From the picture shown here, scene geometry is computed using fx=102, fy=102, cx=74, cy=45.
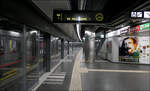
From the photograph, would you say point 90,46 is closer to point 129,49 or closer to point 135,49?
point 129,49

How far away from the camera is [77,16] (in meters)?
3.44

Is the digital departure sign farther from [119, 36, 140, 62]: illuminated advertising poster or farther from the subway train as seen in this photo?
[119, 36, 140, 62]: illuminated advertising poster

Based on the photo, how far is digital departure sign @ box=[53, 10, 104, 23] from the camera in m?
3.40

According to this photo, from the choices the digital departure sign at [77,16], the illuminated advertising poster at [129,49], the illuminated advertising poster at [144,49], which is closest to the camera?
the digital departure sign at [77,16]

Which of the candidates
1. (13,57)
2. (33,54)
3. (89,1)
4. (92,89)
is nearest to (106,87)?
(92,89)

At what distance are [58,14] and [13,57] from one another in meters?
1.86

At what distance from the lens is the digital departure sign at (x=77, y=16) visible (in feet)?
11.2

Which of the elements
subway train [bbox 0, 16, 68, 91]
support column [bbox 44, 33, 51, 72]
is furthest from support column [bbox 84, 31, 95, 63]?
subway train [bbox 0, 16, 68, 91]

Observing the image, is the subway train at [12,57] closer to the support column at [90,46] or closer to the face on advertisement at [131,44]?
the support column at [90,46]

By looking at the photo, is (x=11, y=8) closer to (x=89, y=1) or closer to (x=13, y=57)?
(x=13, y=57)

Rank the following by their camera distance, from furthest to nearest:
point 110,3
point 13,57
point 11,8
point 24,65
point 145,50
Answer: point 145,50, point 110,3, point 24,65, point 13,57, point 11,8

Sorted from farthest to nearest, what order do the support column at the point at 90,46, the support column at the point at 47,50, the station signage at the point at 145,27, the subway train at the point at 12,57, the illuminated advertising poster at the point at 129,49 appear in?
the support column at the point at 90,46 < the illuminated advertising poster at the point at 129,49 < the station signage at the point at 145,27 < the support column at the point at 47,50 < the subway train at the point at 12,57

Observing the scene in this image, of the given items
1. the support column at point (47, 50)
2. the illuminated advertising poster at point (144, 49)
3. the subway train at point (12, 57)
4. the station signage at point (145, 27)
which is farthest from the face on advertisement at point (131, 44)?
the subway train at point (12, 57)

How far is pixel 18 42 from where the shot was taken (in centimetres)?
286
